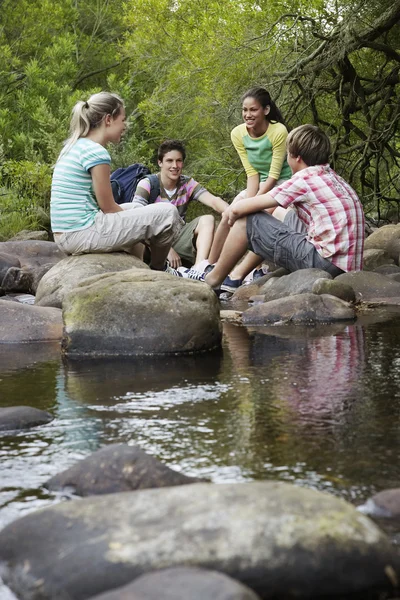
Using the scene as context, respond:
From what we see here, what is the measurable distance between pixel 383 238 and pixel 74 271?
4448 mm

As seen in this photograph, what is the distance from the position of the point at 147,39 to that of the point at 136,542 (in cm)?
1192

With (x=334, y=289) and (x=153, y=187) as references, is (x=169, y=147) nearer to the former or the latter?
(x=153, y=187)

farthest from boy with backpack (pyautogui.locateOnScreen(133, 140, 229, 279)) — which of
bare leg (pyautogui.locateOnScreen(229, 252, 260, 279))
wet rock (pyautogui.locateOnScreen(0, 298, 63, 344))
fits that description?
wet rock (pyautogui.locateOnScreen(0, 298, 63, 344))

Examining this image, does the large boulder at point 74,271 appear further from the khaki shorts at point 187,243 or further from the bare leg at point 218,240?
the khaki shorts at point 187,243

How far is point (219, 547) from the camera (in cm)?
214

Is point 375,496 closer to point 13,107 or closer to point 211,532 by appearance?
point 211,532

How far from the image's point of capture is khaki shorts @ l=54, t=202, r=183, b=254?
25.4 feet

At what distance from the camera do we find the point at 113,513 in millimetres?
2354

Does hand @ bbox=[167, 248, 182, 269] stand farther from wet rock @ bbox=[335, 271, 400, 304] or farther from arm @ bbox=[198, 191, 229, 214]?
wet rock @ bbox=[335, 271, 400, 304]

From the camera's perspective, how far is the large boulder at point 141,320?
221 inches

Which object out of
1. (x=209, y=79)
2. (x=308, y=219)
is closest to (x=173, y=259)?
(x=209, y=79)

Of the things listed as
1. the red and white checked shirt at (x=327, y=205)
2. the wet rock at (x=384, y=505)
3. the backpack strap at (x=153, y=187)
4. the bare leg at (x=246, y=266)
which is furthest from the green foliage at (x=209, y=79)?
the wet rock at (x=384, y=505)

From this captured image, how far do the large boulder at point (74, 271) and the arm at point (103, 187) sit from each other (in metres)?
0.38

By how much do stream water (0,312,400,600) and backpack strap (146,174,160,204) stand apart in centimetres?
402
